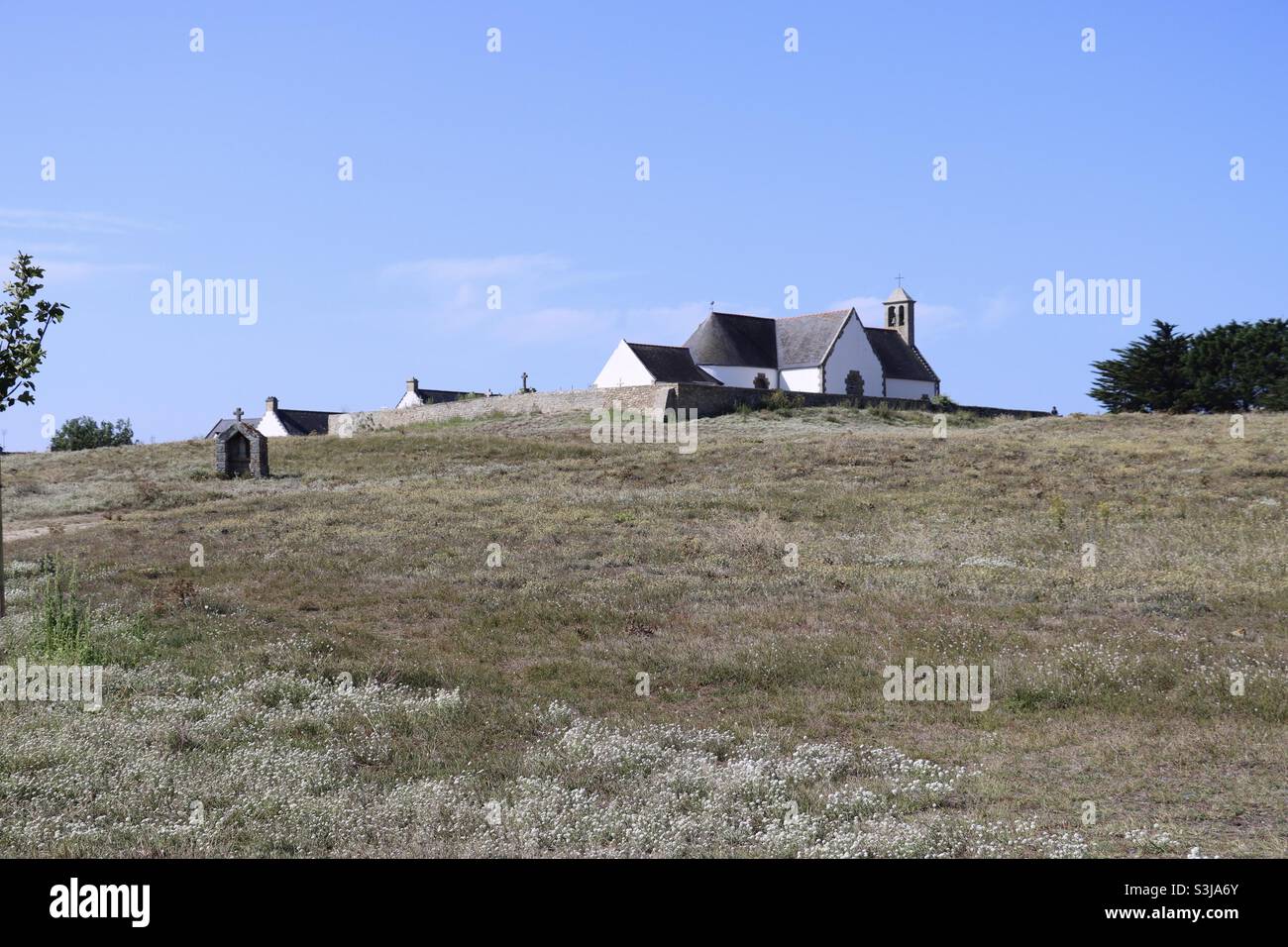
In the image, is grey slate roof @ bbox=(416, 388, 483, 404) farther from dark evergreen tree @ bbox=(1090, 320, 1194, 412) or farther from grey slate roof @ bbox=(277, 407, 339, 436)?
dark evergreen tree @ bbox=(1090, 320, 1194, 412)

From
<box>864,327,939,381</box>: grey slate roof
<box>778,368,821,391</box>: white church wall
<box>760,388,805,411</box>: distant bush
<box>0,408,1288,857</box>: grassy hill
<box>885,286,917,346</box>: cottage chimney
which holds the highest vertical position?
<box>885,286,917,346</box>: cottage chimney

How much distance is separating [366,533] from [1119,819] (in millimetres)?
20481

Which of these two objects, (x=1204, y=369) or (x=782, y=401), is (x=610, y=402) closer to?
(x=782, y=401)

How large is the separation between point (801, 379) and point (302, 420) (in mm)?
45513

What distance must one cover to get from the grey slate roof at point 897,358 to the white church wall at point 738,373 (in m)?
8.74

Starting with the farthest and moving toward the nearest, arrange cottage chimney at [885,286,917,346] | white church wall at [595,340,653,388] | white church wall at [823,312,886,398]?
cottage chimney at [885,286,917,346], white church wall at [823,312,886,398], white church wall at [595,340,653,388]

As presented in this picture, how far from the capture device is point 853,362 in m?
65.6

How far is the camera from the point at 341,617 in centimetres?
1777

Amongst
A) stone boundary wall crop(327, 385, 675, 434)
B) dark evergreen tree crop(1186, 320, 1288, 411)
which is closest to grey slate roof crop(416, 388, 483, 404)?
stone boundary wall crop(327, 385, 675, 434)

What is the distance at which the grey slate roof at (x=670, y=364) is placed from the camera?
192ft

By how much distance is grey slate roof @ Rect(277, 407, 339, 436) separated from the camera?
85938 millimetres
